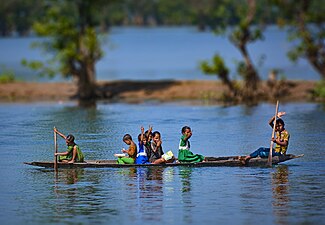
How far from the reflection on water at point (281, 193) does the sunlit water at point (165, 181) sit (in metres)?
0.02

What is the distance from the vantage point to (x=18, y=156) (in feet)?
90.3

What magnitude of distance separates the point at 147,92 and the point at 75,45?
4.51m

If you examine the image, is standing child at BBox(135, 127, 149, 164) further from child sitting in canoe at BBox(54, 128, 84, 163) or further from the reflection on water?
the reflection on water

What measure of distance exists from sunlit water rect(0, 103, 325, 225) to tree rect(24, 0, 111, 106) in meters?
5.63

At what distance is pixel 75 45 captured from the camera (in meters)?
41.1

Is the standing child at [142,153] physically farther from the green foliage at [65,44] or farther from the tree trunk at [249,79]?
the green foliage at [65,44]

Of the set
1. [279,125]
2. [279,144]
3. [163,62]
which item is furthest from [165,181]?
[163,62]

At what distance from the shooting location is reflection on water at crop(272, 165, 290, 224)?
771 inches

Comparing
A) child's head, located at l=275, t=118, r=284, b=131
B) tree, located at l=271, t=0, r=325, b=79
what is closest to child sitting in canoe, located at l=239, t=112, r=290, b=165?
child's head, located at l=275, t=118, r=284, b=131

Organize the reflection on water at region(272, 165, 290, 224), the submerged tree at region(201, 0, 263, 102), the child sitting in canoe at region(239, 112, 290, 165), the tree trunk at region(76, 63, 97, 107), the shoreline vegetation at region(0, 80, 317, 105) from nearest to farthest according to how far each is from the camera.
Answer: the reflection on water at region(272, 165, 290, 224) → the child sitting in canoe at region(239, 112, 290, 165) → the submerged tree at region(201, 0, 263, 102) → the tree trunk at region(76, 63, 97, 107) → the shoreline vegetation at region(0, 80, 317, 105)

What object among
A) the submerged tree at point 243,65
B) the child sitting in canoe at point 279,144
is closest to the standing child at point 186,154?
the child sitting in canoe at point 279,144

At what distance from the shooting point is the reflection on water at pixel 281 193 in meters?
19.6

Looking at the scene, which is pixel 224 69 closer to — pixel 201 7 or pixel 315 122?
pixel 315 122

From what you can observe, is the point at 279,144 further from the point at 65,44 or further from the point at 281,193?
the point at 65,44
